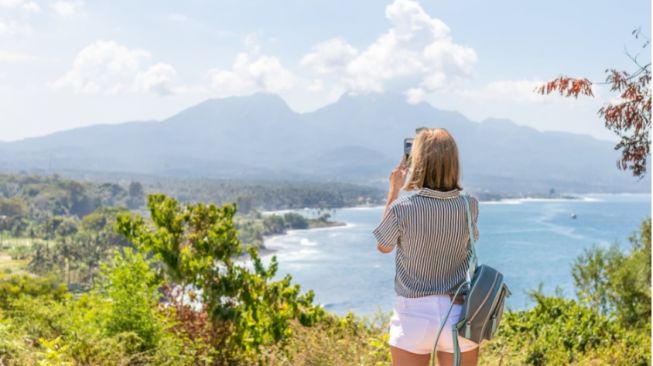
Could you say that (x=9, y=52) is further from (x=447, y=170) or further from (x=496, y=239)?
(x=447, y=170)

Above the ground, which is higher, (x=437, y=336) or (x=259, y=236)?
(x=437, y=336)

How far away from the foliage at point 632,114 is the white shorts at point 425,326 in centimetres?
228

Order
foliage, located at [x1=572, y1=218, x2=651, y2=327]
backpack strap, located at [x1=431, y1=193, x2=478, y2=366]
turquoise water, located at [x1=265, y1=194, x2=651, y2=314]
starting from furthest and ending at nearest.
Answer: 1. turquoise water, located at [x1=265, y1=194, x2=651, y2=314]
2. foliage, located at [x1=572, y1=218, x2=651, y2=327]
3. backpack strap, located at [x1=431, y1=193, x2=478, y2=366]

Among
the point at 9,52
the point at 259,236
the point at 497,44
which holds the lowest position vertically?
the point at 259,236

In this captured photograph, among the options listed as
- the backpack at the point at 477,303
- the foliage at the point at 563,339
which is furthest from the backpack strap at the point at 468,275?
the foliage at the point at 563,339

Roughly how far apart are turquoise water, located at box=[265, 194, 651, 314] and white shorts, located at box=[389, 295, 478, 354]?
30882 mm

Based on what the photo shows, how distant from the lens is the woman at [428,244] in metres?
1.80

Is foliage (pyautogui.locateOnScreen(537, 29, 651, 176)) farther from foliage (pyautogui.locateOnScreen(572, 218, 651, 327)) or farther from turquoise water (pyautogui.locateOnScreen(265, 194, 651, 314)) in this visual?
turquoise water (pyautogui.locateOnScreen(265, 194, 651, 314))

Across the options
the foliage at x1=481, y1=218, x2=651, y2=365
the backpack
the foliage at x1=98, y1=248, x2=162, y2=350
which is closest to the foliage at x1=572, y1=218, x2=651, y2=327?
the foliage at x1=481, y1=218, x2=651, y2=365

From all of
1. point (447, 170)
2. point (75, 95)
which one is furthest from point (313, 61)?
point (447, 170)

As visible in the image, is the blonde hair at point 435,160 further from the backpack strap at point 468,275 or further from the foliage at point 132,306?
the foliage at point 132,306

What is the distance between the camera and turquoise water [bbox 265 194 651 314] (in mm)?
44188

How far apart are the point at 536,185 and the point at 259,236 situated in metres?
86.8

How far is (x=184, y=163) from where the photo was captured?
601ft
